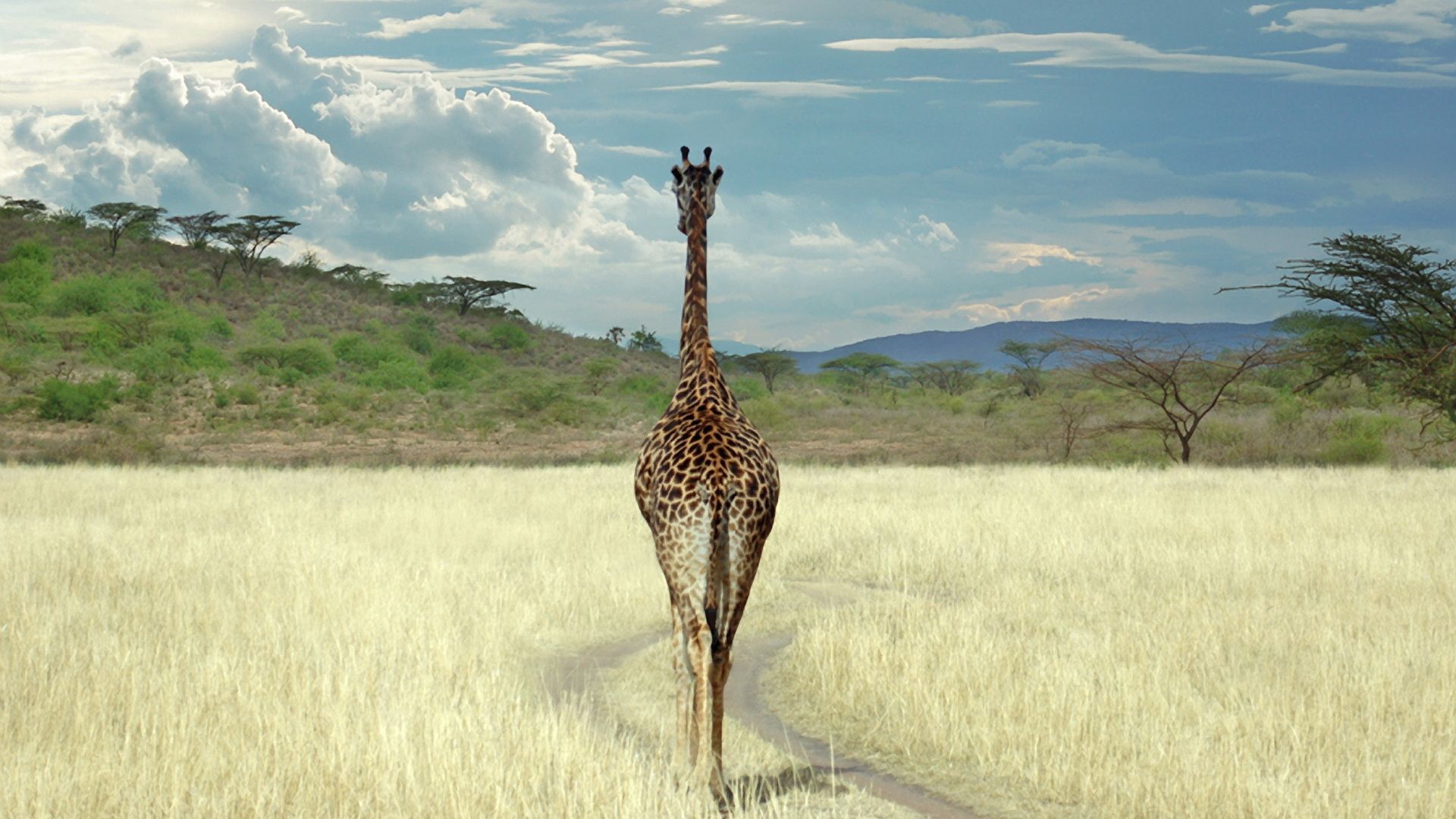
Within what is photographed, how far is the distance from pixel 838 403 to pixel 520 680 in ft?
155

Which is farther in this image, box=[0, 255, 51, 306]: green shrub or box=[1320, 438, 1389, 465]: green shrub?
box=[0, 255, 51, 306]: green shrub

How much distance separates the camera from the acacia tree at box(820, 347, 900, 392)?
67.8 m

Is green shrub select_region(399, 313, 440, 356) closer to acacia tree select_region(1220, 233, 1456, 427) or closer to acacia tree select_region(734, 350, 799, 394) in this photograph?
acacia tree select_region(734, 350, 799, 394)

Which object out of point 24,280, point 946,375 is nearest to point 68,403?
point 24,280

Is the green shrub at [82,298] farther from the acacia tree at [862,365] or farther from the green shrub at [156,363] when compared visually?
the acacia tree at [862,365]

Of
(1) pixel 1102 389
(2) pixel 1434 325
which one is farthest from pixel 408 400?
(2) pixel 1434 325

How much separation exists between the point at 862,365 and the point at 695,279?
61858mm

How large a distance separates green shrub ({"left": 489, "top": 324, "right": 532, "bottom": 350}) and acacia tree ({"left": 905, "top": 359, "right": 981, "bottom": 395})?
79.5 feet

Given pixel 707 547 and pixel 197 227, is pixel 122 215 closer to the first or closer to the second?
pixel 197 227

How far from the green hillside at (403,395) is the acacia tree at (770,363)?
0.78m

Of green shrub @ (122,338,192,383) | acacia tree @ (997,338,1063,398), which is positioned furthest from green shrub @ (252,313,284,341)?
acacia tree @ (997,338,1063,398)

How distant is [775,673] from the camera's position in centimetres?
817

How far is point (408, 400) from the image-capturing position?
45031mm

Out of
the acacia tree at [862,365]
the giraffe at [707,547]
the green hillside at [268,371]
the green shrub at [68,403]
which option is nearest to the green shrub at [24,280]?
the green hillside at [268,371]
